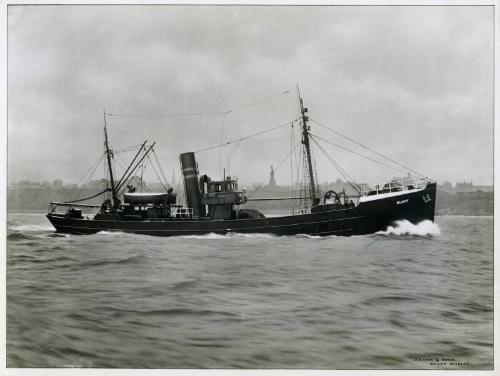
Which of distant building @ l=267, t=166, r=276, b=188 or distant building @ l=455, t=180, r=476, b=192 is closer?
distant building @ l=455, t=180, r=476, b=192

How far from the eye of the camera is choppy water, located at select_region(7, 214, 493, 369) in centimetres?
605

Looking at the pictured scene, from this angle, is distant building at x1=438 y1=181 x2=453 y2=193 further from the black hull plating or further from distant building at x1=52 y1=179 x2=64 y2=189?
distant building at x1=52 y1=179 x2=64 y2=189

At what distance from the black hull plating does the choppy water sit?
2.80m

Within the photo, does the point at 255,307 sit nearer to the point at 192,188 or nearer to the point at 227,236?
the point at 227,236

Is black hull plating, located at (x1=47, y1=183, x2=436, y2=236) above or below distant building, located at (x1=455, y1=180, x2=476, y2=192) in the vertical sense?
below

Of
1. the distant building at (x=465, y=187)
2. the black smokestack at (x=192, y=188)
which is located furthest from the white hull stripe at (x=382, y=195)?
the black smokestack at (x=192, y=188)

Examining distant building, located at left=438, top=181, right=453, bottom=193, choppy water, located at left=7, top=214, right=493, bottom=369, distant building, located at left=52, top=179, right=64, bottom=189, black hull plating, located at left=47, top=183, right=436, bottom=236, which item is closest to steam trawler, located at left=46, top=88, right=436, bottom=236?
black hull plating, located at left=47, top=183, right=436, bottom=236

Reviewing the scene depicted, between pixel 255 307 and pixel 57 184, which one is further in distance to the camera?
pixel 57 184

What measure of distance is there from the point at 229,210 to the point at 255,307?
6466 mm

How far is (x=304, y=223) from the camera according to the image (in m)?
11.8

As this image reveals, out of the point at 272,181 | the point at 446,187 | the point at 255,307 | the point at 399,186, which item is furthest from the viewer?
→ the point at 399,186

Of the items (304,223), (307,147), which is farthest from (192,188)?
(307,147)
